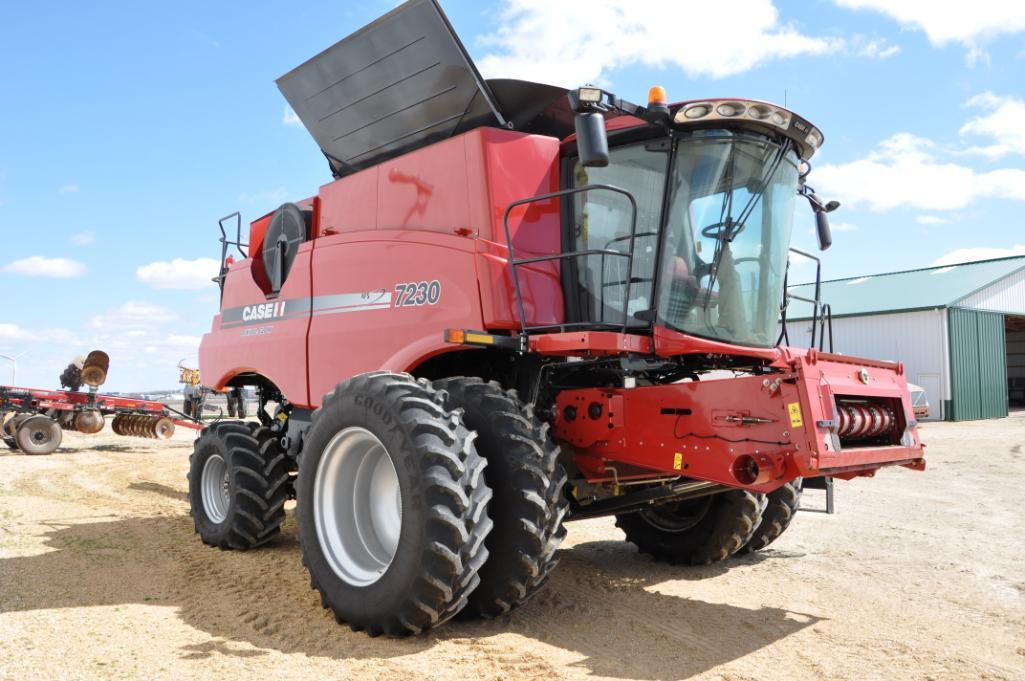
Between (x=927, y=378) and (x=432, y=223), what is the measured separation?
922 inches

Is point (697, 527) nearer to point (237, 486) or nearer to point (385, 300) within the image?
point (385, 300)

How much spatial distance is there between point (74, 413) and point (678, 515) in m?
13.6

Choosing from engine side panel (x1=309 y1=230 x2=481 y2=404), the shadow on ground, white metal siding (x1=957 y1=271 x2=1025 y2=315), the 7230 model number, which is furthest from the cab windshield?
white metal siding (x1=957 y1=271 x2=1025 y2=315)

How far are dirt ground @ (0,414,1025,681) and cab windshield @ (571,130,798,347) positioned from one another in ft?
5.73

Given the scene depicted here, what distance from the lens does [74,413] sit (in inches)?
611

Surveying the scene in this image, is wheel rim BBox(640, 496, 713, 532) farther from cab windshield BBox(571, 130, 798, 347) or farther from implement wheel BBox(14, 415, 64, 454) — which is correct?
implement wheel BBox(14, 415, 64, 454)

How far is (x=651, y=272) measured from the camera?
15.6ft

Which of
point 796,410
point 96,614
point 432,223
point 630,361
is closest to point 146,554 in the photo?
point 96,614

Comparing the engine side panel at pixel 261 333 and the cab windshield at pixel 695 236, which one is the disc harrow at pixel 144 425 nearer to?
the engine side panel at pixel 261 333

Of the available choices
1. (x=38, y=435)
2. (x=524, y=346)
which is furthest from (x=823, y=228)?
(x=38, y=435)

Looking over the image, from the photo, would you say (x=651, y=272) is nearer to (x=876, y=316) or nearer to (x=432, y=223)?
(x=432, y=223)

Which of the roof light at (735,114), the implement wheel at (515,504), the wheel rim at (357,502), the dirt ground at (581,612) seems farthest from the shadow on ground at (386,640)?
the roof light at (735,114)

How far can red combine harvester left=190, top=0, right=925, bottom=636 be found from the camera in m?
4.04

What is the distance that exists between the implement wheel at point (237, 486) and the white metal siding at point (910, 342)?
20.5m
